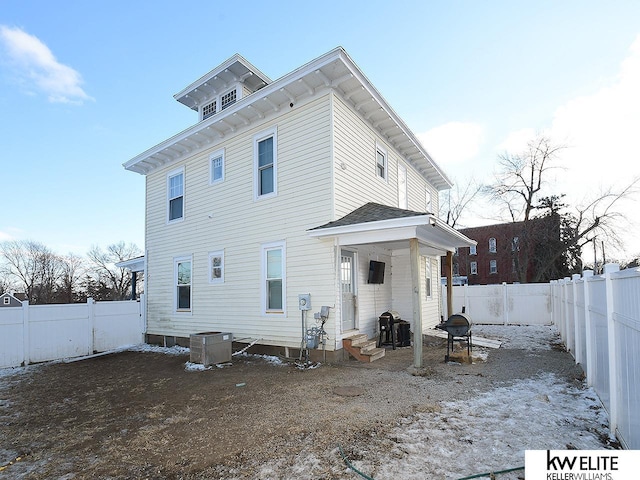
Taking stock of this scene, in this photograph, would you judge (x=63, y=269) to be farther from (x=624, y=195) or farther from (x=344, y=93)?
(x=624, y=195)

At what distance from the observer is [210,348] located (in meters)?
8.30

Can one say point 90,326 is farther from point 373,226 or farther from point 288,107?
point 373,226

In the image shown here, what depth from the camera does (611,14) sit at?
692 centimetres

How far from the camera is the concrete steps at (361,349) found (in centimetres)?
788

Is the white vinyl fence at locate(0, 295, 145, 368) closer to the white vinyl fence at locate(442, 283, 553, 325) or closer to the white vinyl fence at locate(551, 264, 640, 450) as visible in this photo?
the white vinyl fence at locate(551, 264, 640, 450)

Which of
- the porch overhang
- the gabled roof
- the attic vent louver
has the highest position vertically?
the attic vent louver


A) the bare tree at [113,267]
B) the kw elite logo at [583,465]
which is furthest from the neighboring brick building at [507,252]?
the bare tree at [113,267]

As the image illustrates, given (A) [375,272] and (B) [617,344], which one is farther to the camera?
(A) [375,272]

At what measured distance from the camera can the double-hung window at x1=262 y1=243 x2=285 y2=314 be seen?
892 centimetres

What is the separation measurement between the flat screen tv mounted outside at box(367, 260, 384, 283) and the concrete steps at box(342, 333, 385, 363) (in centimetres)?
195

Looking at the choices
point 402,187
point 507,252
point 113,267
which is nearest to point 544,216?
point 507,252

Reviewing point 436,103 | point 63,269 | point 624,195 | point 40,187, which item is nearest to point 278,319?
A: point 436,103

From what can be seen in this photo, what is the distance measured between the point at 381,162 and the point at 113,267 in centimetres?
4226

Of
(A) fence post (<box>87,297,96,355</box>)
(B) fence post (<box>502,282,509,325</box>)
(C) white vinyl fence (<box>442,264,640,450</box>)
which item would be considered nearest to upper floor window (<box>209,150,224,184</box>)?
(A) fence post (<box>87,297,96,355</box>)
